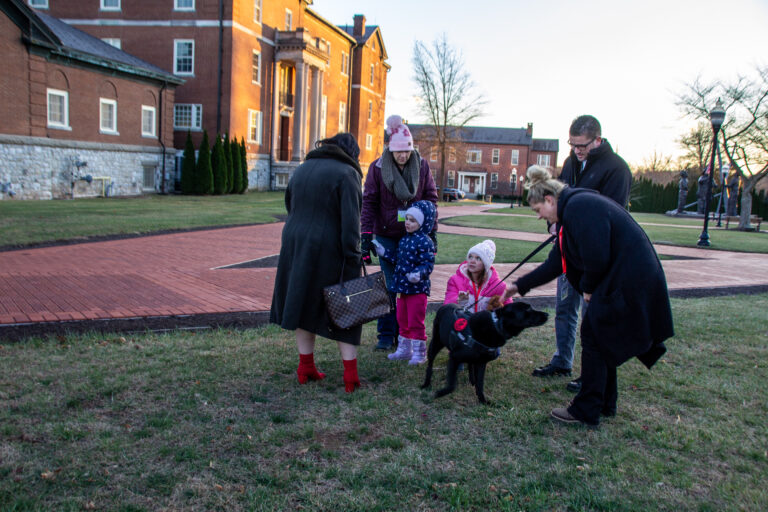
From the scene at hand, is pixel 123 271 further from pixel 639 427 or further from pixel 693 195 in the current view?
pixel 693 195

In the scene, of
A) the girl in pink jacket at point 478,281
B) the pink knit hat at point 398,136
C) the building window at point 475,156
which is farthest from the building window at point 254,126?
the building window at point 475,156

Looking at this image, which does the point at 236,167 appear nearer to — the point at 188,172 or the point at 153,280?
the point at 188,172

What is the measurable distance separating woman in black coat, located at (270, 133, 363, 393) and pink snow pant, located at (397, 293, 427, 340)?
77cm

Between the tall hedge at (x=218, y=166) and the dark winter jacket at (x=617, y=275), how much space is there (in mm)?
29004

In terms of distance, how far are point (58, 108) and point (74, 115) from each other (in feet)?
2.25

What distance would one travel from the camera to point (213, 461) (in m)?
3.00

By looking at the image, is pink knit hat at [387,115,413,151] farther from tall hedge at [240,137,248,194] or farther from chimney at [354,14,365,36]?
chimney at [354,14,365,36]

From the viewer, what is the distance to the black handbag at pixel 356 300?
3938 millimetres

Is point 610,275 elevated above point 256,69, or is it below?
below

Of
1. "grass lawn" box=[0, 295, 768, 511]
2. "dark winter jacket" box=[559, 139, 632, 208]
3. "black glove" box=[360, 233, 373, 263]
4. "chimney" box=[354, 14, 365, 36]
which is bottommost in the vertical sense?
"grass lawn" box=[0, 295, 768, 511]

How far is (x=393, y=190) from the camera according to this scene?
4816mm

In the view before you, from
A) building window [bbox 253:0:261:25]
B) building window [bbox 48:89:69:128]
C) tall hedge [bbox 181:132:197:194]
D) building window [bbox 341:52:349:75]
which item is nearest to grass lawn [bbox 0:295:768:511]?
building window [bbox 48:89:69:128]

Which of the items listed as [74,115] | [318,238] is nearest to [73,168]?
[74,115]

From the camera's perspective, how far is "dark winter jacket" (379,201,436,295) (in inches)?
183
